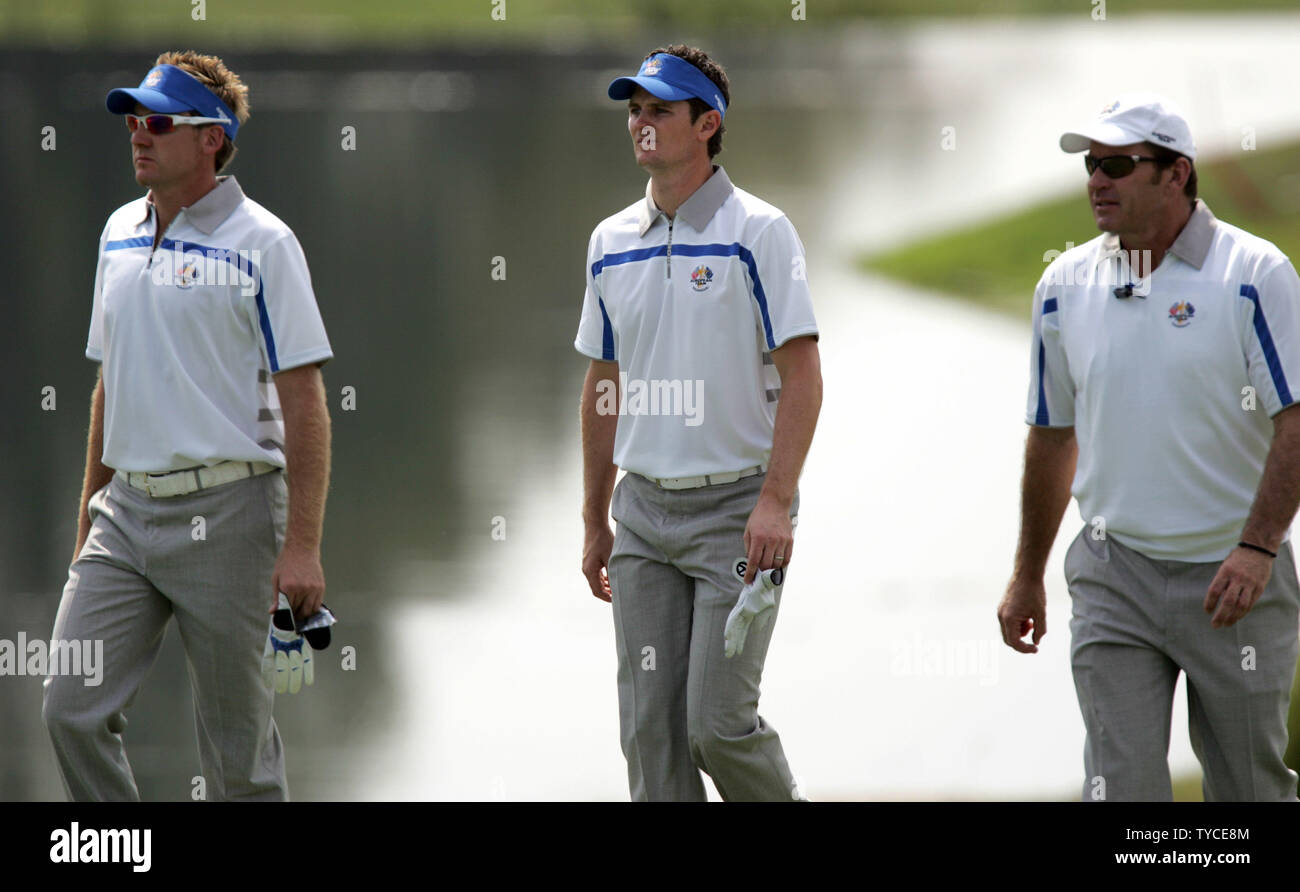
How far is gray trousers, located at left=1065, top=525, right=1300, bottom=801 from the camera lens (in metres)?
4.70

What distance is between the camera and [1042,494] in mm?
5094

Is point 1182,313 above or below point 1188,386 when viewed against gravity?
above

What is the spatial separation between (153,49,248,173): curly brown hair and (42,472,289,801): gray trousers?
97cm

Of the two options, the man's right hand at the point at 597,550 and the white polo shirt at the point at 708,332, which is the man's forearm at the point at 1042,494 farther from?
the man's right hand at the point at 597,550

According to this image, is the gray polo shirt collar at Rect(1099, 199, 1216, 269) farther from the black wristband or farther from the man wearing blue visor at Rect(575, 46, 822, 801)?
the man wearing blue visor at Rect(575, 46, 822, 801)

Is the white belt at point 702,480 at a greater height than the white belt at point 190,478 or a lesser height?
lesser

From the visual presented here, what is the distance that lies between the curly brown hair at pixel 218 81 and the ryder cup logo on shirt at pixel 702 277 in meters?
1.35

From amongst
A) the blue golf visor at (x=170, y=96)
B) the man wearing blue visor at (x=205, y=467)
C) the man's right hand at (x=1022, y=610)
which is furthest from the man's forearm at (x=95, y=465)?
the man's right hand at (x=1022, y=610)

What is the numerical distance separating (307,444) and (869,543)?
19.4 ft

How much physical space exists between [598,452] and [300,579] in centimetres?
95

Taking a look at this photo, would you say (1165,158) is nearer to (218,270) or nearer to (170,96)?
(218,270)

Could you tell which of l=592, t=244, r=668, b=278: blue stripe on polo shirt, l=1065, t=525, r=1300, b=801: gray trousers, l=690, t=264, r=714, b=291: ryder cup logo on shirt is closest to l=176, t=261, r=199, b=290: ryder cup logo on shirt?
l=592, t=244, r=668, b=278: blue stripe on polo shirt

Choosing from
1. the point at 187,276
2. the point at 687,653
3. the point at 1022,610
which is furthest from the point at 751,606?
the point at 187,276

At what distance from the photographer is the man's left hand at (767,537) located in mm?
4781
